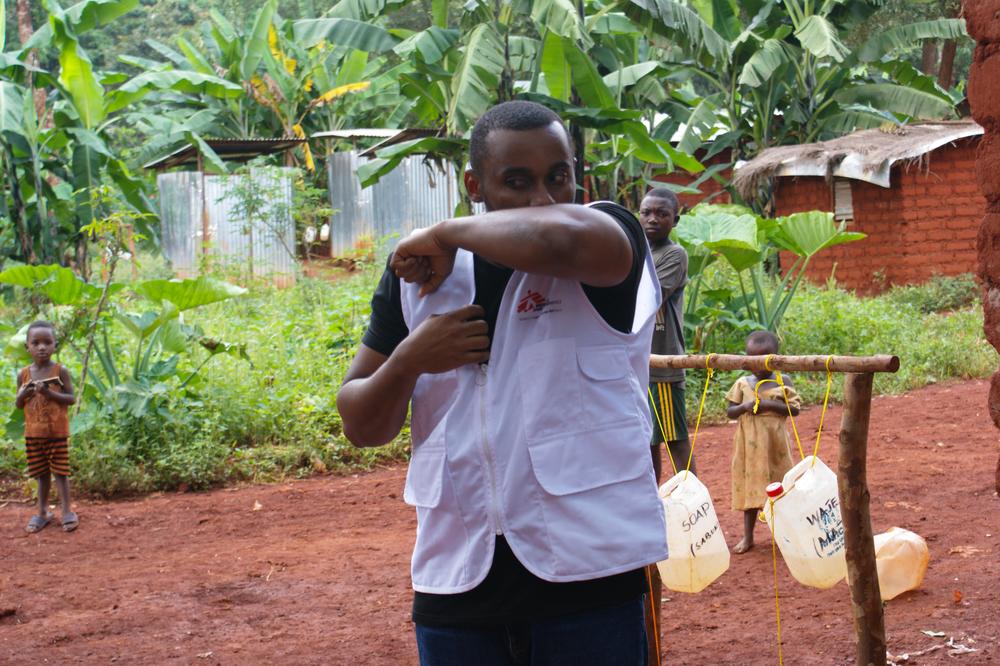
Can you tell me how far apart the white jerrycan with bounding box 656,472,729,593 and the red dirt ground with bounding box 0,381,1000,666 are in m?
0.58

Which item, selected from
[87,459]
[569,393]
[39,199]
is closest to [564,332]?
[569,393]

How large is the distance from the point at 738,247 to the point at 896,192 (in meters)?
6.68

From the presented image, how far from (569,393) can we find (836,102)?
47.3 feet

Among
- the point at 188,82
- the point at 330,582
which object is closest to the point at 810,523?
the point at 330,582

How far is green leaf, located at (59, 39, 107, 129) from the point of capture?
10.4m

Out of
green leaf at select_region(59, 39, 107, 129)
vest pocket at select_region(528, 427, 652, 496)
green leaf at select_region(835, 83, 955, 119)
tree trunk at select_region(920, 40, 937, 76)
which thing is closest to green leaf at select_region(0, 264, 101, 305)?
green leaf at select_region(59, 39, 107, 129)

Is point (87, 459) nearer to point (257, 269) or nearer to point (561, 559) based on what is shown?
point (561, 559)

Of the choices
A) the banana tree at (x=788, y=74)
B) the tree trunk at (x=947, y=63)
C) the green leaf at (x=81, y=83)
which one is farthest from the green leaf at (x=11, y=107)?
the tree trunk at (x=947, y=63)

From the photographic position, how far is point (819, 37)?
500 inches

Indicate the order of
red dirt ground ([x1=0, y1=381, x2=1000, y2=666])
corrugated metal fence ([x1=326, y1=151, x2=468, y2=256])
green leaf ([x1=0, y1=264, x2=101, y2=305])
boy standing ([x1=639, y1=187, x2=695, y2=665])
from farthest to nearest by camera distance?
1. corrugated metal fence ([x1=326, y1=151, x2=468, y2=256])
2. green leaf ([x1=0, y1=264, x2=101, y2=305])
3. boy standing ([x1=639, y1=187, x2=695, y2=665])
4. red dirt ground ([x1=0, y1=381, x2=1000, y2=666])

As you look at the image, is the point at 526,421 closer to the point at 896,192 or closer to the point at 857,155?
the point at 857,155

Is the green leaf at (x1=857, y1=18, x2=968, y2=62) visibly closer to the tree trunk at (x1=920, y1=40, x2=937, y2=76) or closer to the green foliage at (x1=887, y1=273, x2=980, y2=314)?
the green foliage at (x1=887, y1=273, x2=980, y2=314)

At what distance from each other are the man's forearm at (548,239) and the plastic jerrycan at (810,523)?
1.76 m

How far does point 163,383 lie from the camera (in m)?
7.52
